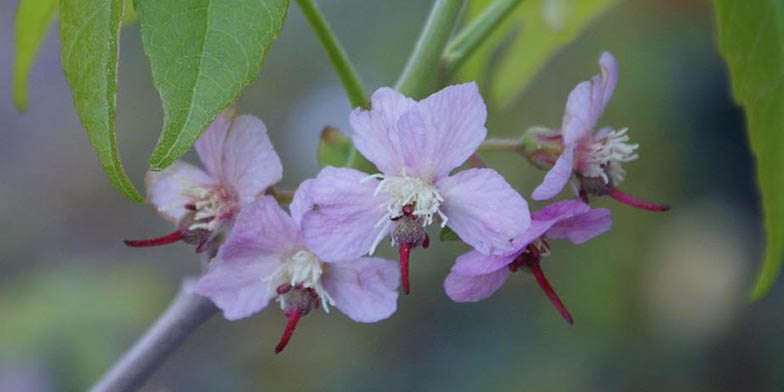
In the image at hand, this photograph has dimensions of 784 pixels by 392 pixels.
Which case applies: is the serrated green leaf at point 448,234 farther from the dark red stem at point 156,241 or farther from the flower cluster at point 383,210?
the dark red stem at point 156,241

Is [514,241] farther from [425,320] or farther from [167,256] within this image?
[167,256]

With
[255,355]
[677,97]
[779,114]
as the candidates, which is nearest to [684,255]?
[677,97]

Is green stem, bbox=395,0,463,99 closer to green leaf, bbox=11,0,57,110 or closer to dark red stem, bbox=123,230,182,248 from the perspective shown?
dark red stem, bbox=123,230,182,248

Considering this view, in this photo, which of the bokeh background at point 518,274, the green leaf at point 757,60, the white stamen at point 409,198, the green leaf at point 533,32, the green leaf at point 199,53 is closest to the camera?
the green leaf at point 199,53

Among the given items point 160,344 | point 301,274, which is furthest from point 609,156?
point 160,344

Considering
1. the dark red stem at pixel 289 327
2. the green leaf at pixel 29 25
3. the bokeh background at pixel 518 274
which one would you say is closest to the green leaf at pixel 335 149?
the dark red stem at pixel 289 327

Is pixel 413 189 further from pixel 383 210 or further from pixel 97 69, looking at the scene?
pixel 97 69

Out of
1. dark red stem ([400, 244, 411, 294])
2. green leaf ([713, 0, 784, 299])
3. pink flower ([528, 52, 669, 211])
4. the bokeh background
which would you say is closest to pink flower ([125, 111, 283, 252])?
dark red stem ([400, 244, 411, 294])
